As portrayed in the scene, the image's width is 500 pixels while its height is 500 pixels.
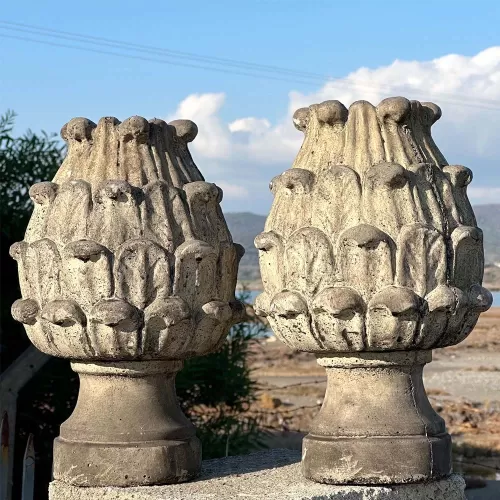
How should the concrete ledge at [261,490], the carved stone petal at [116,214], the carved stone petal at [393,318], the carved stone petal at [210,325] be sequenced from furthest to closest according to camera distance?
the carved stone petal at [210,325]
the carved stone petal at [116,214]
the concrete ledge at [261,490]
the carved stone petal at [393,318]

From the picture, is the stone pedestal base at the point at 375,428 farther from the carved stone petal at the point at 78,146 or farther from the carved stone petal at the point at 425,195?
the carved stone petal at the point at 78,146

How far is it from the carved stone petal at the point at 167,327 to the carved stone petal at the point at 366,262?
0.73 m

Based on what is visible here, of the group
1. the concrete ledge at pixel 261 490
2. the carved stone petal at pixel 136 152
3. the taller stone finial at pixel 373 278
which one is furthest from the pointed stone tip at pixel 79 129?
the concrete ledge at pixel 261 490

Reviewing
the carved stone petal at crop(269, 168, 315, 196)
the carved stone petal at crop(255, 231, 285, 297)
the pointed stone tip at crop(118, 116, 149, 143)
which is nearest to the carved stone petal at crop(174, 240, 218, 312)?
the carved stone petal at crop(255, 231, 285, 297)

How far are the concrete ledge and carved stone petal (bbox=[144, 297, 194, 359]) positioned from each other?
60cm

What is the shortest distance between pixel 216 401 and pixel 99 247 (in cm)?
403

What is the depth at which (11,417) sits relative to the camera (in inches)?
239

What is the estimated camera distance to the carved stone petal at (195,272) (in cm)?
444

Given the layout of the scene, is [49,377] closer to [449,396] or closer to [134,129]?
[134,129]

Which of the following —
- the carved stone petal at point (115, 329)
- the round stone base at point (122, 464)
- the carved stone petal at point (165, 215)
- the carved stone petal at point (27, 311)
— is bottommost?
the round stone base at point (122, 464)

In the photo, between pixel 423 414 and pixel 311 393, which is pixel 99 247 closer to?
pixel 423 414

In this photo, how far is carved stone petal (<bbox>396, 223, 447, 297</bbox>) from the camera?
4.28 metres

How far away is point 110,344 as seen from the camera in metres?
4.40

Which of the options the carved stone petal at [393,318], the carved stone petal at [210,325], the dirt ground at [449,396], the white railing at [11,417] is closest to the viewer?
the carved stone petal at [393,318]
